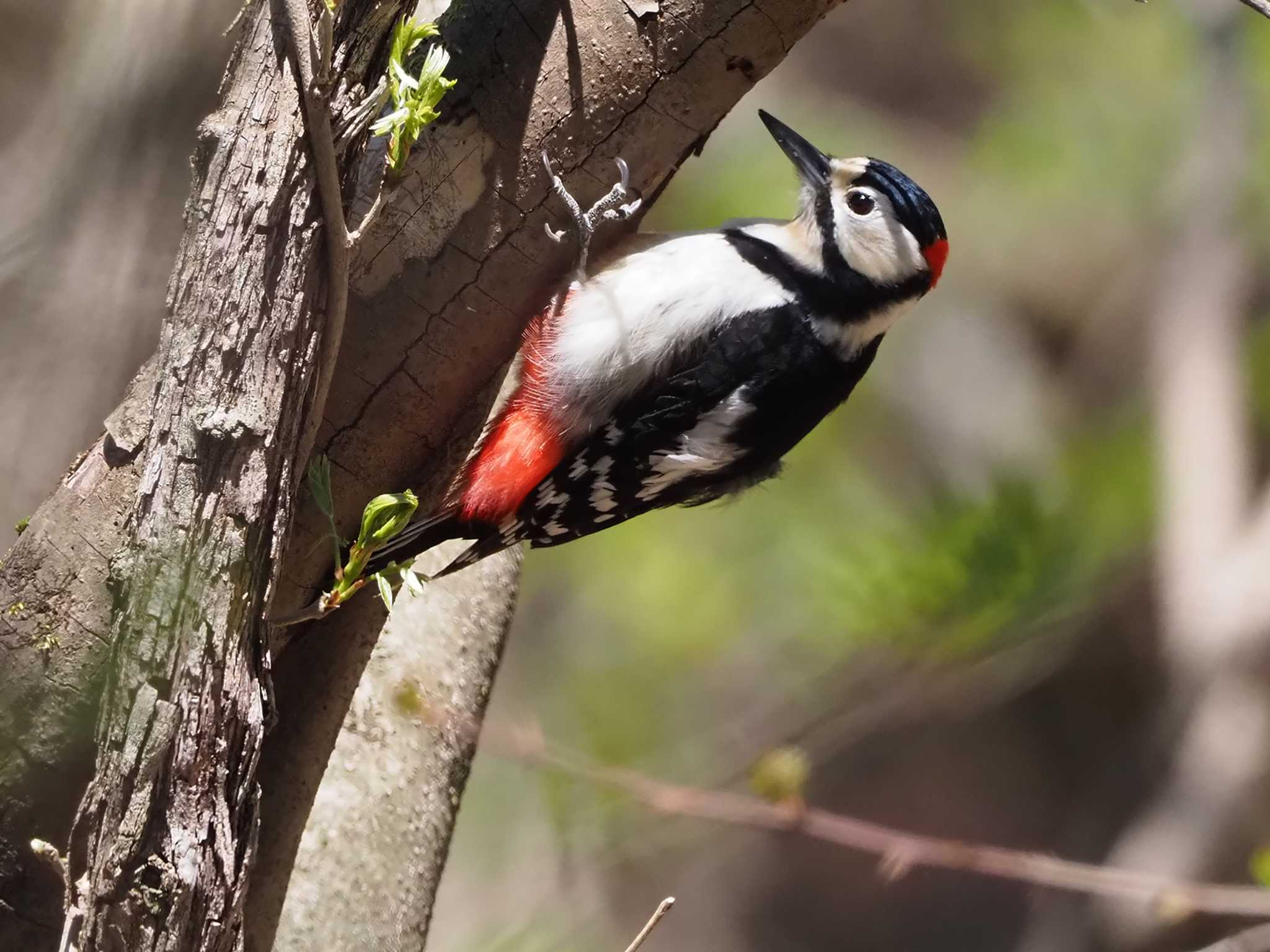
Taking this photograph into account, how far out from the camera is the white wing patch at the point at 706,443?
2.36 metres

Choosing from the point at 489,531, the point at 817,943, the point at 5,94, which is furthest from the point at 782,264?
the point at 817,943

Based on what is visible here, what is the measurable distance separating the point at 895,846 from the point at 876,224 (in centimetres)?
125

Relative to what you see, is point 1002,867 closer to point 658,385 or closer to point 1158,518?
point 658,385

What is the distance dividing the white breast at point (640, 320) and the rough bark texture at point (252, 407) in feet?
1.18

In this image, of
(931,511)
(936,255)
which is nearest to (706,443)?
(936,255)

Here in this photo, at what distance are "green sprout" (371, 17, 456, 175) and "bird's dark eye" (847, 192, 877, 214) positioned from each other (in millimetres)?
1266

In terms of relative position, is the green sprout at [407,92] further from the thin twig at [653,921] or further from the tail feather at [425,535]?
the thin twig at [653,921]

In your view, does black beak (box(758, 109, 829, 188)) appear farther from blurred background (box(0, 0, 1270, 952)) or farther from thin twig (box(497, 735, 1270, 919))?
thin twig (box(497, 735, 1270, 919))

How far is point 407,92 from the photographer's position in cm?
143

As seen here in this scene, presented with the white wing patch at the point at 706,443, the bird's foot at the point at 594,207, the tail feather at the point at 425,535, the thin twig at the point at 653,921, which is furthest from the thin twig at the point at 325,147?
the white wing patch at the point at 706,443

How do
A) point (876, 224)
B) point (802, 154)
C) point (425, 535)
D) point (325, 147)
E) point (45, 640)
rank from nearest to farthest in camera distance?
point (325, 147) < point (45, 640) < point (425, 535) < point (876, 224) < point (802, 154)

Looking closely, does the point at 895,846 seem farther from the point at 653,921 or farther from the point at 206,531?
the point at 206,531

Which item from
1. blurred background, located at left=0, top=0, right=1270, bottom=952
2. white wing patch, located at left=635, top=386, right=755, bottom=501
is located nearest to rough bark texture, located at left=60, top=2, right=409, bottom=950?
white wing patch, located at left=635, top=386, right=755, bottom=501

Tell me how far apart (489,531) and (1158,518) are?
299 centimetres
